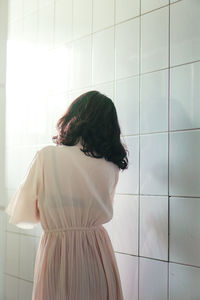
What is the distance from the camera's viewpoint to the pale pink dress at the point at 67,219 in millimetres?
1191

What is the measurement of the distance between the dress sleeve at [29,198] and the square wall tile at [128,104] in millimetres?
380

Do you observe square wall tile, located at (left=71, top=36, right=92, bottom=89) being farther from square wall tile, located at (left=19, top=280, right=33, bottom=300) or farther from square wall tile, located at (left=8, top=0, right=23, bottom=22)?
square wall tile, located at (left=19, top=280, right=33, bottom=300)

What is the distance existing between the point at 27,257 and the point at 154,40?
120 cm

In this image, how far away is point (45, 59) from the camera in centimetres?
183

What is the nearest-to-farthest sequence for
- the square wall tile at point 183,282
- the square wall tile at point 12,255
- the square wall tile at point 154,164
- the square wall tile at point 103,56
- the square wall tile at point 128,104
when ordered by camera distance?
1. the square wall tile at point 183,282
2. the square wall tile at point 154,164
3. the square wall tile at point 128,104
4. the square wall tile at point 103,56
5. the square wall tile at point 12,255

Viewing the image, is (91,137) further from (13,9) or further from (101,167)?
(13,9)

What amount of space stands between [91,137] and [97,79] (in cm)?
41

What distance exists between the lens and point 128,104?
143 cm

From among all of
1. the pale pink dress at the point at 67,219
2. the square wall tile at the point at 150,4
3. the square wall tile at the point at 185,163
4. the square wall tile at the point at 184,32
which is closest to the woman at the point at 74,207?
the pale pink dress at the point at 67,219

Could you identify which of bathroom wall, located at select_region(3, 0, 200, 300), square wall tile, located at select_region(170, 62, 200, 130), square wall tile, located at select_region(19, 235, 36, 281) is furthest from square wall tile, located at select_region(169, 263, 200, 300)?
square wall tile, located at select_region(19, 235, 36, 281)

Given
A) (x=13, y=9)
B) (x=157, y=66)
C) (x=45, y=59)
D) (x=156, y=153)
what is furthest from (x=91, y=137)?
(x=13, y=9)

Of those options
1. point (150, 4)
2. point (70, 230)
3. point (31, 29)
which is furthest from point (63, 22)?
point (70, 230)

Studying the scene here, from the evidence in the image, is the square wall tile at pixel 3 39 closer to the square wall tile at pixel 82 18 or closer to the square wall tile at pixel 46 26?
the square wall tile at pixel 46 26

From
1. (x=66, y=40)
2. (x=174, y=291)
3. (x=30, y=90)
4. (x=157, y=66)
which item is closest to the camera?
(x=174, y=291)
